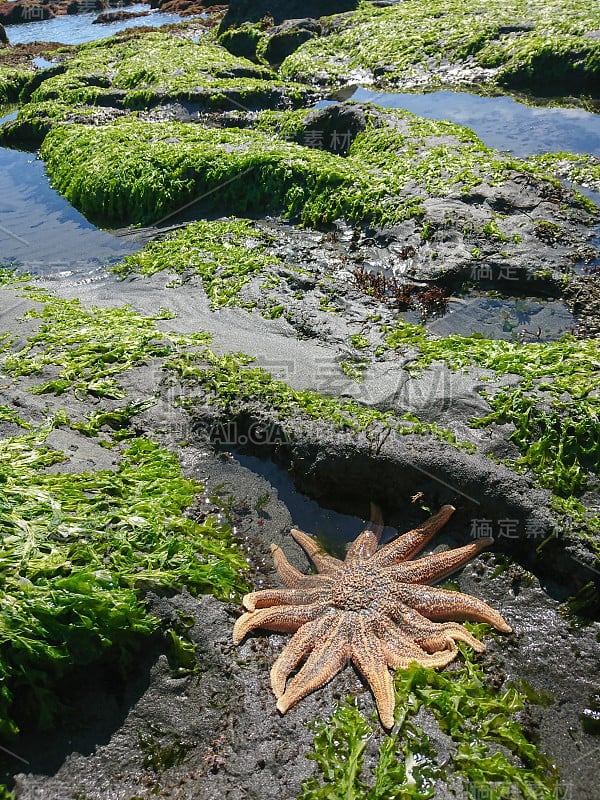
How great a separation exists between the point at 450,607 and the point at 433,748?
86 centimetres

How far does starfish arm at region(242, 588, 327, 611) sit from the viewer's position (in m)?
3.94

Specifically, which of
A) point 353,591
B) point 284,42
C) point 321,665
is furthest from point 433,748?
point 284,42

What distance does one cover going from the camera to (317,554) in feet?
14.3

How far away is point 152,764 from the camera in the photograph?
335 cm

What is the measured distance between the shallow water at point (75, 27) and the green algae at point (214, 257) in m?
19.2

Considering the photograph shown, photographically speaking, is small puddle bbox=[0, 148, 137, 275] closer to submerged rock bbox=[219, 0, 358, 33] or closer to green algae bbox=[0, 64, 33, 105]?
green algae bbox=[0, 64, 33, 105]

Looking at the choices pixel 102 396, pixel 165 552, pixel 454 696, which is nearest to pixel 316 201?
pixel 102 396

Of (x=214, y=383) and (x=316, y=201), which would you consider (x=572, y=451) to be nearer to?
(x=214, y=383)

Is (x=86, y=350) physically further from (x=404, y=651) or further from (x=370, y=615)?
(x=404, y=651)

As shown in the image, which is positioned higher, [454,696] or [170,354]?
[170,354]

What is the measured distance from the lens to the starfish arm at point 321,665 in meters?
3.49

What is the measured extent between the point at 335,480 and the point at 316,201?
558 cm

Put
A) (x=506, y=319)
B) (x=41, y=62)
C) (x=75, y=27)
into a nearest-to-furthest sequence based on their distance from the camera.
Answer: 1. (x=506, y=319)
2. (x=41, y=62)
3. (x=75, y=27)

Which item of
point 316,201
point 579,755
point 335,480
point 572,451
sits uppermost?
point 316,201
